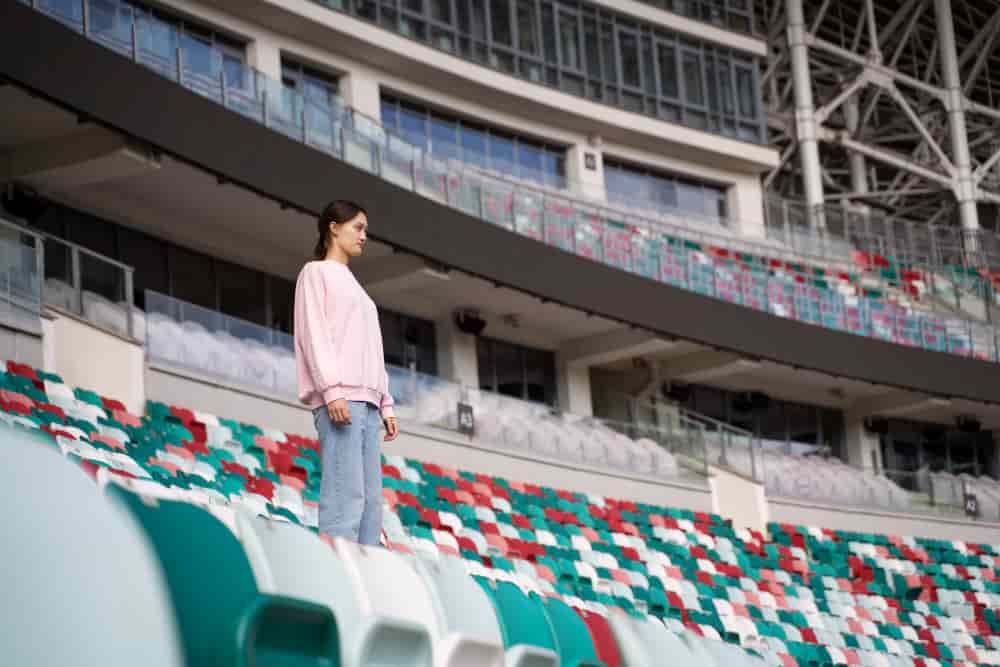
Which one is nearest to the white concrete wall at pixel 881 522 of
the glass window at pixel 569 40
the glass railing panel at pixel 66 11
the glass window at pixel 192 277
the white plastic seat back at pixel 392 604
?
the glass window at pixel 192 277

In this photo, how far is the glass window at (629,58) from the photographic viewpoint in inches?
1188

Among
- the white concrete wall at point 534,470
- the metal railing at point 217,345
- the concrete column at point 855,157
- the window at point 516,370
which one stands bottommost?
the white concrete wall at point 534,470

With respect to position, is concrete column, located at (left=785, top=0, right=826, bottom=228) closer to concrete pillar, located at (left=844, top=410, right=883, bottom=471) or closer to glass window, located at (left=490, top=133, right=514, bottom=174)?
concrete pillar, located at (left=844, top=410, right=883, bottom=471)

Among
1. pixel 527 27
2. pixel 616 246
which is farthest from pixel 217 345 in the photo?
pixel 527 27

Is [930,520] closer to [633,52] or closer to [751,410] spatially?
[751,410]

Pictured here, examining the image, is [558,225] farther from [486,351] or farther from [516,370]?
[516,370]

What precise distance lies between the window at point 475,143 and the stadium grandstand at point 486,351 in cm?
9

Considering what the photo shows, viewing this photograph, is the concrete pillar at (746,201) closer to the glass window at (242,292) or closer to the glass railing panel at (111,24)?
the glass window at (242,292)

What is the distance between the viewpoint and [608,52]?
2992 cm

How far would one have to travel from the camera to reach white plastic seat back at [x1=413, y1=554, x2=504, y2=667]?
13.6 ft

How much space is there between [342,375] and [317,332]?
0.59 feet

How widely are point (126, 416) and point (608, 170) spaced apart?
17.5 metres

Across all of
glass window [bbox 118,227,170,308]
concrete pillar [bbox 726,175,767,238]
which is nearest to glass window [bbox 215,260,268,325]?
glass window [bbox 118,227,170,308]

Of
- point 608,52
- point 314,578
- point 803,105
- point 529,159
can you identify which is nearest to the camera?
point 314,578
